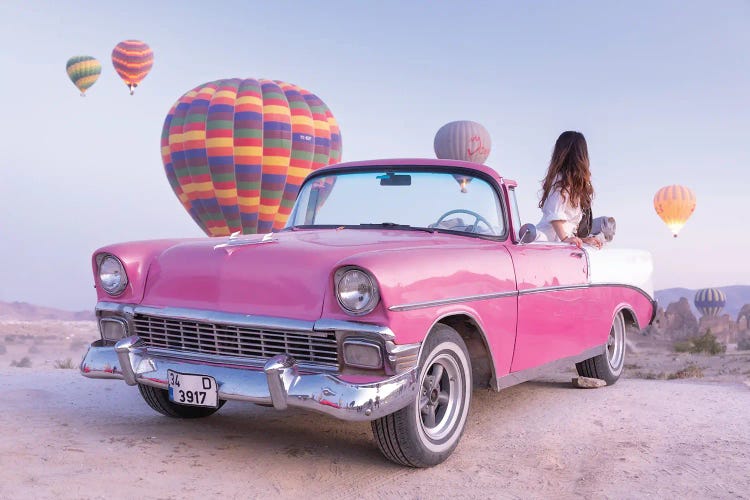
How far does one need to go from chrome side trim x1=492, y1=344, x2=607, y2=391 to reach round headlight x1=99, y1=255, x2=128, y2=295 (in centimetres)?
229

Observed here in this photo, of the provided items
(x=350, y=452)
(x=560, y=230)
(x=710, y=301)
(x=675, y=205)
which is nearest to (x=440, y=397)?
(x=350, y=452)

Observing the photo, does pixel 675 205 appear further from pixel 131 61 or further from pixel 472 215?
pixel 472 215

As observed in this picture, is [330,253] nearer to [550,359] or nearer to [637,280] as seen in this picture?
[550,359]

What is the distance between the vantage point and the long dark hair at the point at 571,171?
6371 mm

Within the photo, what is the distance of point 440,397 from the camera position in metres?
4.28

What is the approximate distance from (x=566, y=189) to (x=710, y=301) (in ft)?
152

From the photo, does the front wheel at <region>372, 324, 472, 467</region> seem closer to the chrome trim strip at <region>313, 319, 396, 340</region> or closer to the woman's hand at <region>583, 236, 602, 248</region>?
the chrome trim strip at <region>313, 319, 396, 340</region>

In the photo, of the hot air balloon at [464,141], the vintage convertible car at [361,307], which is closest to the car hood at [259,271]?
the vintage convertible car at [361,307]

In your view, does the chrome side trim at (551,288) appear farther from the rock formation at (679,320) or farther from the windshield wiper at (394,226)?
the rock formation at (679,320)

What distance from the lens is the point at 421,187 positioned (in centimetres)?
523

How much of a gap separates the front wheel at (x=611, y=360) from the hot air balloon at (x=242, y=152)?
764 inches

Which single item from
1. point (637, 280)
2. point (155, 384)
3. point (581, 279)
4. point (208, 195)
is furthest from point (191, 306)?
point (208, 195)

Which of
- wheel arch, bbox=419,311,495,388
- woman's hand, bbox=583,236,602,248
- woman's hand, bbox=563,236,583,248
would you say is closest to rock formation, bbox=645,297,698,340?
Result: woman's hand, bbox=583,236,602,248

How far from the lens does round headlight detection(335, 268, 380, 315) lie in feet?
12.3
